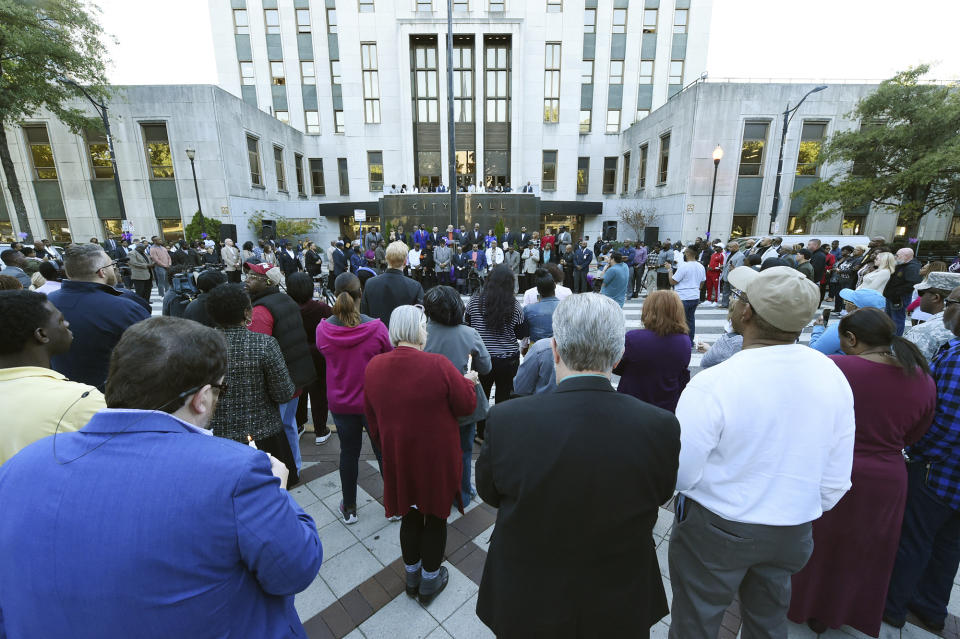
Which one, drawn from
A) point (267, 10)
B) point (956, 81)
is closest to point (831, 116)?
point (956, 81)

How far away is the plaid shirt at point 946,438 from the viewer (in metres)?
2.08

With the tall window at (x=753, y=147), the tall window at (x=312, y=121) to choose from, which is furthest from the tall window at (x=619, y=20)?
the tall window at (x=312, y=121)

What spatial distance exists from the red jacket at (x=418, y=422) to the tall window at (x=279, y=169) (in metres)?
27.8

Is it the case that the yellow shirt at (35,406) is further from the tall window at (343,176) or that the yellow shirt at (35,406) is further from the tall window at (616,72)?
the tall window at (616,72)

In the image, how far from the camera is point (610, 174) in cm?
3003

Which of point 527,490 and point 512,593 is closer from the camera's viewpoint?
point 527,490

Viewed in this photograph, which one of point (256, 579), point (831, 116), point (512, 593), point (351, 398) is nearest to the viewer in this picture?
point (256, 579)

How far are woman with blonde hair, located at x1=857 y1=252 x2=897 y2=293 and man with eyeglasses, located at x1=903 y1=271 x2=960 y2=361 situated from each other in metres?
3.06

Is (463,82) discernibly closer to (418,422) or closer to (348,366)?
(348,366)

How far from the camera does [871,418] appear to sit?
1.98 meters

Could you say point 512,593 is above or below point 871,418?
below

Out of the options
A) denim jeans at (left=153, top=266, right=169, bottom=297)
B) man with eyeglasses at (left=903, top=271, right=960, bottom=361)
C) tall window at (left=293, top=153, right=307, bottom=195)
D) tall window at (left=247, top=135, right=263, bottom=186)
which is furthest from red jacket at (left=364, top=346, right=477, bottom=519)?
tall window at (left=293, top=153, right=307, bottom=195)

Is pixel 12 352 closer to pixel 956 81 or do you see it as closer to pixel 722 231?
pixel 722 231

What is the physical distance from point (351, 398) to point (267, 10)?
118ft
